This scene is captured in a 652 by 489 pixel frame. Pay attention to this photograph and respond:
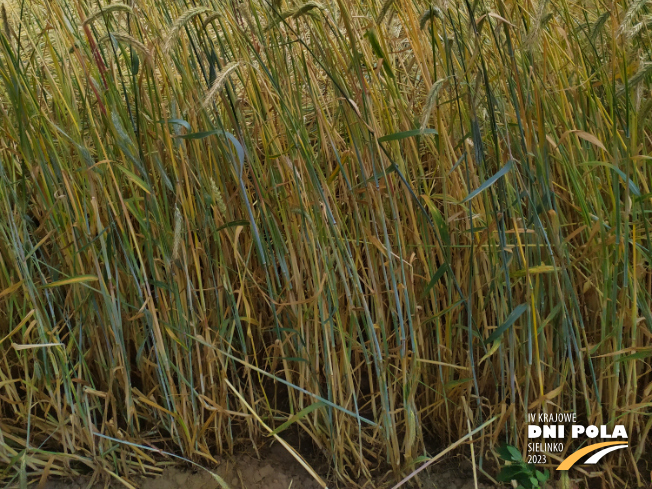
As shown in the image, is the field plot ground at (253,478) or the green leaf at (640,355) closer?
Answer: the green leaf at (640,355)

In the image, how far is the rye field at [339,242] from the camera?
0.94 m

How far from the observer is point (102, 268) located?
3.66 ft

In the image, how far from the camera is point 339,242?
0.93 m

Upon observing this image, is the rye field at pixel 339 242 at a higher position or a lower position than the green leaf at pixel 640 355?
higher

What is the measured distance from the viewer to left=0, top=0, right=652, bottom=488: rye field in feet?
3.10

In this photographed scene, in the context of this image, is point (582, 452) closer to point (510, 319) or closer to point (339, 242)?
point (510, 319)

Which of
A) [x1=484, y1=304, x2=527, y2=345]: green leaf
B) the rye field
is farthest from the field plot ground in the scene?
[x1=484, y1=304, x2=527, y2=345]: green leaf

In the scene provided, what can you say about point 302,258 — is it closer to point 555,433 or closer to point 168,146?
Answer: point 168,146

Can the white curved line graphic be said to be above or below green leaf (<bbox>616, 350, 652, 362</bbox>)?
below

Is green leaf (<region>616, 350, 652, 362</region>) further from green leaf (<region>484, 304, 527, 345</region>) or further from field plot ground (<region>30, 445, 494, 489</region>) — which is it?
field plot ground (<region>30, 445, 494, 489</region>)
